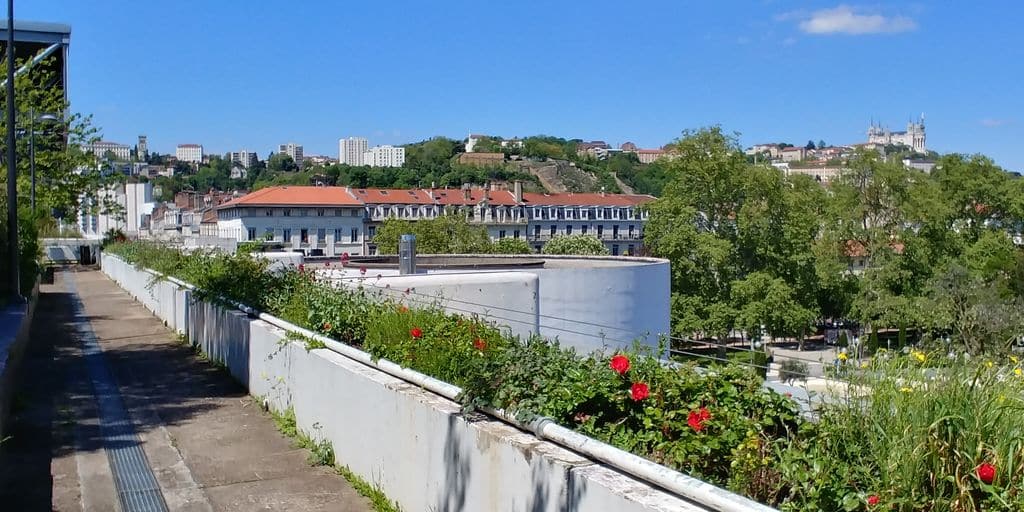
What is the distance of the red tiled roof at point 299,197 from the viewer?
8719 centimetres

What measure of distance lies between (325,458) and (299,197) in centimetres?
8569

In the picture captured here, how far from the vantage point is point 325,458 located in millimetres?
6867

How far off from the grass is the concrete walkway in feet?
0.22

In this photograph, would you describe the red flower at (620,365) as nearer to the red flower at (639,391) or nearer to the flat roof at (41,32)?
the red flower at (639,391)

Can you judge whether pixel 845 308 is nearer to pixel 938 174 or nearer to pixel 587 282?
pixel 938 174

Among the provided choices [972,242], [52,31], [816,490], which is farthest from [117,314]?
[972,242]

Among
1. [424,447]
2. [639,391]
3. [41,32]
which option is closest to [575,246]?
[41,32]

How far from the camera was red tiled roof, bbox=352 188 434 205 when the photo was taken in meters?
96.2

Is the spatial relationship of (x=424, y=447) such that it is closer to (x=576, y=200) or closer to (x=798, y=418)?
(x=798, y=418)

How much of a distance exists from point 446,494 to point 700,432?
5.32 ft

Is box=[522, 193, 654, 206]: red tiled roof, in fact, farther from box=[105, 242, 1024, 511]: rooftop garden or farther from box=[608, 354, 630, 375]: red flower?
box=[608, 354, 630, 375]: red flower

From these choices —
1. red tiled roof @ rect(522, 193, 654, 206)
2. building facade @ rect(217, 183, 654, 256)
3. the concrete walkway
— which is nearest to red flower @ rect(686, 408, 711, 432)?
the concrete walkway

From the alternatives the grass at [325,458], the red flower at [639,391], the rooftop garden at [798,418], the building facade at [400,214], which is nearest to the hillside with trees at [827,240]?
the building facade at [400,214]

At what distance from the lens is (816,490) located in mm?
3260
